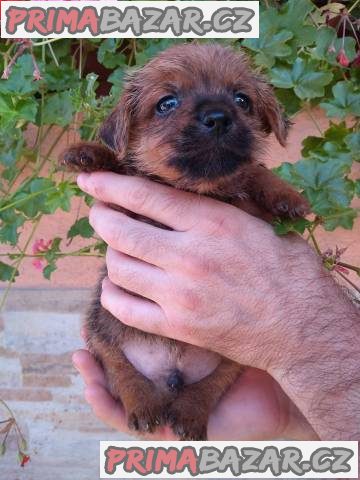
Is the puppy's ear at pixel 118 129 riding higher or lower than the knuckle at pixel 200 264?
higher

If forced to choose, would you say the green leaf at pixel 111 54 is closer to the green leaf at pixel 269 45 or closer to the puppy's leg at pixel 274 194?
the green leaf at pixel 269 45

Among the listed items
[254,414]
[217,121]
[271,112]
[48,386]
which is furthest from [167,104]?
[48,386]

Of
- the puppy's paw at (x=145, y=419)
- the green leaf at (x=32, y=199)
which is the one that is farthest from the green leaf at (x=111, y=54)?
the puppy's paw at (x=145, y=419)

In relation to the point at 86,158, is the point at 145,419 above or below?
below

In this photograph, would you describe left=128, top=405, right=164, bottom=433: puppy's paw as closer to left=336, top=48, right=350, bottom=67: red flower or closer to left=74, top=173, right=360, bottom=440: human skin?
left=74, top=173, right=360, bottom=440: human skin

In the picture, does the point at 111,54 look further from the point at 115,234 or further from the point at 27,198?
the point at 115,234
